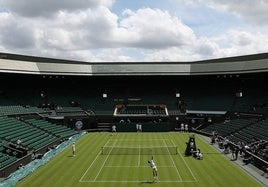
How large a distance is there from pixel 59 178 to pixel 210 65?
3877 cm

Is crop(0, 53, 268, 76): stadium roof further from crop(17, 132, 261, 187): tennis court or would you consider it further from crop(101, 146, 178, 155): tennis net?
crop(101, 146, 178, 155): tennis net

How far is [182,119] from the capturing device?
55.8 m

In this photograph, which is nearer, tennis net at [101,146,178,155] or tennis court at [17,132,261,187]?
tennis court at [17,132,261,187]

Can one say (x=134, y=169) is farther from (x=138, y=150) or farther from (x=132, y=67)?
(x=132, y=67)

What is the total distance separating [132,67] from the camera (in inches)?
2356

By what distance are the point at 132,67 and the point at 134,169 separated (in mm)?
34412

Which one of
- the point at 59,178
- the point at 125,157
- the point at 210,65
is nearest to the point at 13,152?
the point at 59,178

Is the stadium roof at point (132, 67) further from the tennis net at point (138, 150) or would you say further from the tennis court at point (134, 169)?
the tennis net at point (138, 150)

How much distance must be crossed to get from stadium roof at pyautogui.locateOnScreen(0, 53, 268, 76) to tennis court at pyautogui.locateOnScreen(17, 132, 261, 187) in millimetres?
18744

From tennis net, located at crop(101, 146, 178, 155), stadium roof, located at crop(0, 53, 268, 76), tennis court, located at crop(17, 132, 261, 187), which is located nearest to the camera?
tennis court, located at crop(17, 132, 261, 187)

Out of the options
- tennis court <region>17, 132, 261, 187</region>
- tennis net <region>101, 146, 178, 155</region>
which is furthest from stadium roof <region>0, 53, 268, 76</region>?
tennis net <region>101, 146, 178, 155</region>

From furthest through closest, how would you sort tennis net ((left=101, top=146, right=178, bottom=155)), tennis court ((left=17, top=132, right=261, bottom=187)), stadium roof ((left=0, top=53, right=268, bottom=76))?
stadium roof ((left=0, top=53, right=268, bottom=76)), tennis net ((left=101, top=146, right=178, bottom=155)), tennis court ((left=17, top=132, right=261, bottom=187))

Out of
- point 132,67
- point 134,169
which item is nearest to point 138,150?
point 134,169

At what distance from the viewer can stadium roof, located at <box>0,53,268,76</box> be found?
172 ft
